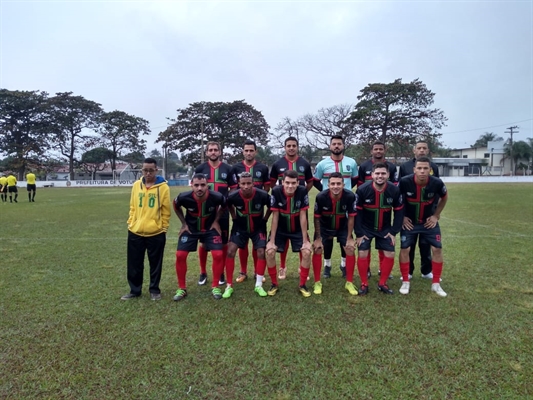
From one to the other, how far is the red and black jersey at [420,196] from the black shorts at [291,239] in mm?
1596

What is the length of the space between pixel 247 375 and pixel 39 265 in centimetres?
512

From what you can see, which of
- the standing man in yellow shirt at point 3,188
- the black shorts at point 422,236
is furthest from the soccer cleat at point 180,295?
the standing man in yellow shirt at point 3,188

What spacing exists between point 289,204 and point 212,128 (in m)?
45.0

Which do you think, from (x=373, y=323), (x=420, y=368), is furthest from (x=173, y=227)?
(x=420, y=368)

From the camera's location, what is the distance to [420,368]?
9.53 feet

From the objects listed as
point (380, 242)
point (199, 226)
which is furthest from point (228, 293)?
point (380, 242)

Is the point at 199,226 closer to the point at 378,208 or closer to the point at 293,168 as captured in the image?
the point at 293,168

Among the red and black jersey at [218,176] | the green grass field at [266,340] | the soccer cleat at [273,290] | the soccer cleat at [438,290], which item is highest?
the red and black jersey at [218,176]

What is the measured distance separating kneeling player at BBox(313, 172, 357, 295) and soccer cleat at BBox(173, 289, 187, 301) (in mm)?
1780

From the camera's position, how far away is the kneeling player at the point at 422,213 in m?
4.68

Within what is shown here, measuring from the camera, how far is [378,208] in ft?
15.6

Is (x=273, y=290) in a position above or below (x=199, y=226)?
below

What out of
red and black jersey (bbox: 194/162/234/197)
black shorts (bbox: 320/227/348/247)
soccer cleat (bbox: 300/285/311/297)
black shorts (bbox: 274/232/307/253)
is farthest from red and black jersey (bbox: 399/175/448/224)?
red and black jersey (bbox: 194/162/234/197)

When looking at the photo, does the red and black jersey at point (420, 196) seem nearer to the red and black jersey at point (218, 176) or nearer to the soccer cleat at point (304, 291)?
the soccer cleat at point (304, 291)
